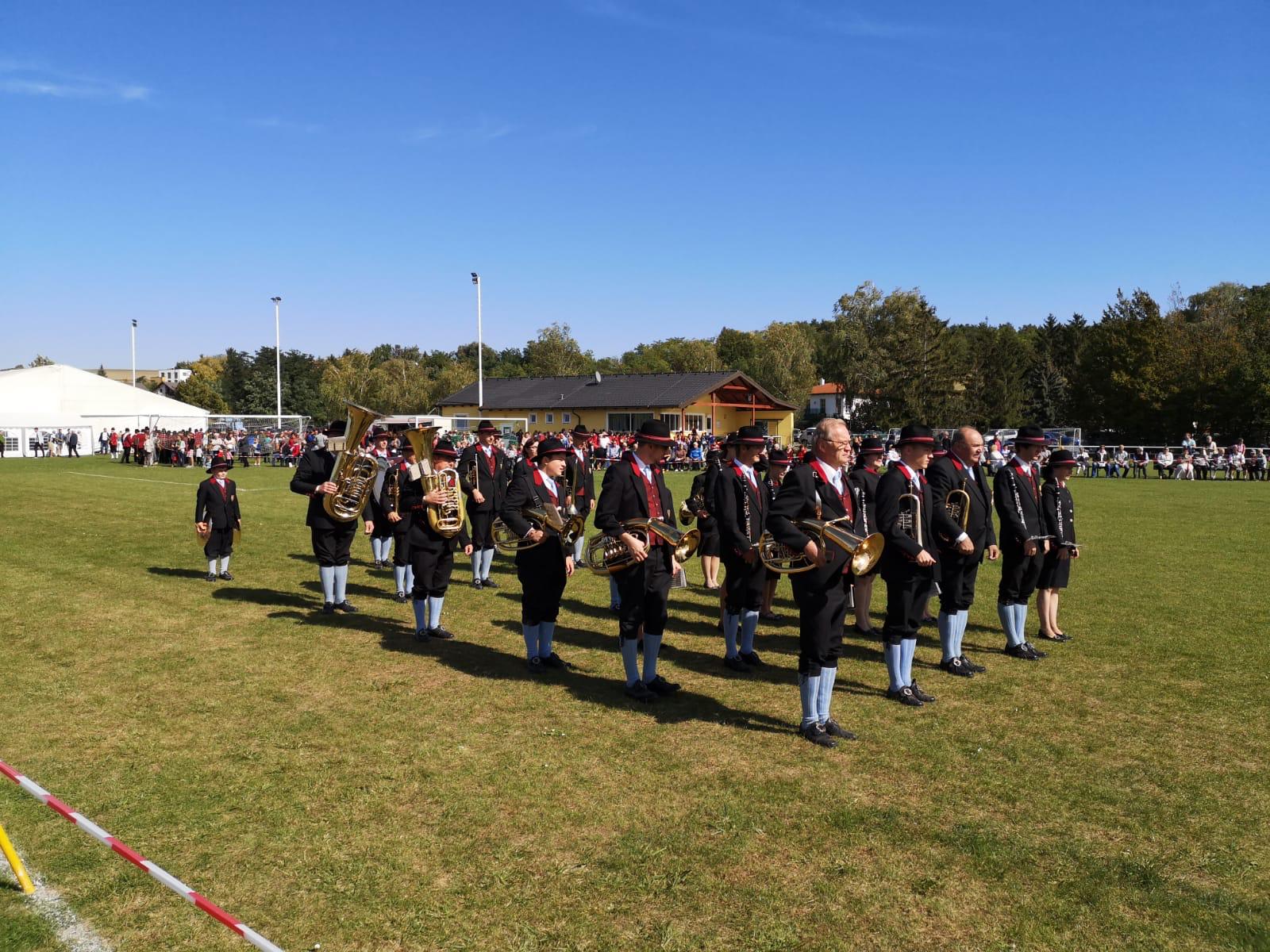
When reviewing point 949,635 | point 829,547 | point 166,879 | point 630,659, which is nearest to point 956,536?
point 949,635

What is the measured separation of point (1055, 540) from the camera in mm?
9672

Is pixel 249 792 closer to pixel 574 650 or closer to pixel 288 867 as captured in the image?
pixel 288 867

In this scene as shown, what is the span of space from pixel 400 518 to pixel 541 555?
11.2ft

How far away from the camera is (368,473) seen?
34.6 ft

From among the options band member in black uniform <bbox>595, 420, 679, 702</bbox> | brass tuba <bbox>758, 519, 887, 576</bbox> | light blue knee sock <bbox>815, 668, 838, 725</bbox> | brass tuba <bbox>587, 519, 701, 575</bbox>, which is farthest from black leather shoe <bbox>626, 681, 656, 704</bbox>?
brass tuba <bbox>758, 519, 887, 576</bbox>

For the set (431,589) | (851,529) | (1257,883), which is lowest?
(1257,883)

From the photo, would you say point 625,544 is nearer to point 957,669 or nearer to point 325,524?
point 957,669

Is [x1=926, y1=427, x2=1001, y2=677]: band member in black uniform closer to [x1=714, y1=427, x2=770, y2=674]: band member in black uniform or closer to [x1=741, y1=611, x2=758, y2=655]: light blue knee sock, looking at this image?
[x1=714, y1=427, x2=770, y2=674]: band member in black uniform

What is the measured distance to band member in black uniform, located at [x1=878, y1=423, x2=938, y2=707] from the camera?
776 cm

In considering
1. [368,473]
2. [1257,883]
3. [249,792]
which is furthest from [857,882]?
[368,473]

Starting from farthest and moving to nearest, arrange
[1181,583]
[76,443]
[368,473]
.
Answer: [76,443]
[1181,583]
[368,473]

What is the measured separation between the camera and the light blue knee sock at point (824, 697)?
680 centimetres

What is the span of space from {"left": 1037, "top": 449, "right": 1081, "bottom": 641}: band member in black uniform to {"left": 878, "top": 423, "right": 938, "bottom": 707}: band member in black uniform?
2586 mm

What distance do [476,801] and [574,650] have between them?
12.9 ft
